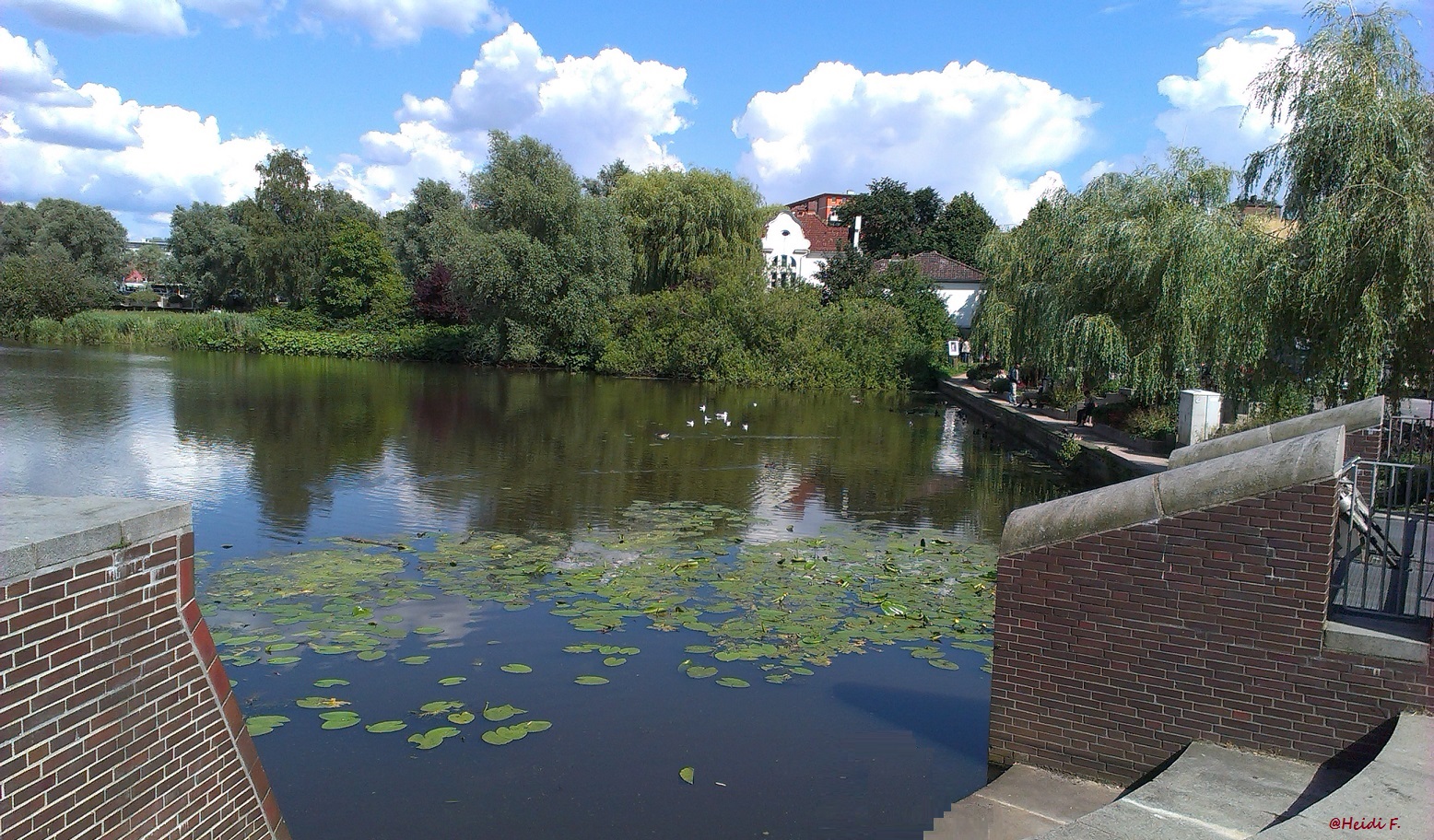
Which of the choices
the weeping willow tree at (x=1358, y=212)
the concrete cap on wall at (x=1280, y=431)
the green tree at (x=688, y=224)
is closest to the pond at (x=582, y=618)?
the concrete cap on wall at (x=1280, y=431)

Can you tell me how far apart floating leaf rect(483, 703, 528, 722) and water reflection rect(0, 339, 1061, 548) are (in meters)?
5.96

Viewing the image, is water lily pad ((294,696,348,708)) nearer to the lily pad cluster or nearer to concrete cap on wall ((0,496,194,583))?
the lily pad cluster

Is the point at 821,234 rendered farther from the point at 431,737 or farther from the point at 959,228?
the point at 431,737

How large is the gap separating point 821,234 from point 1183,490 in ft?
229

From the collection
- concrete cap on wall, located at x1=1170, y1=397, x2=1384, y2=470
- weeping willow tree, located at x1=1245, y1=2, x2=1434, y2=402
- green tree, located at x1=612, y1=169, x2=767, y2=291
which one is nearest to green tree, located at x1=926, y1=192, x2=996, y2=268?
green tree, located at x1=612, y1=169, x2=767, y2=291

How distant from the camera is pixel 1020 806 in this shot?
524 cm

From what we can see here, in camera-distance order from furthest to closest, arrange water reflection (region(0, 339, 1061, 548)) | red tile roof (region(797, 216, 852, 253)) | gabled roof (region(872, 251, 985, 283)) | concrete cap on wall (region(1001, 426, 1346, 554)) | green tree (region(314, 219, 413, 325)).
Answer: red tile roof (region(797, 216, 852, 253)) → gabled roof (region(872, 251, 985, 283)) → green tree (region(314, 219, 413, 325)) → water reflection (region(0, 339, 1061, 548)) → concrete cap on wall (region(1001, 426, 1346, 554))

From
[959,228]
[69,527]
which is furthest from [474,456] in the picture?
[959,228]

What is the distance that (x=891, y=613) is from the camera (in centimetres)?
932

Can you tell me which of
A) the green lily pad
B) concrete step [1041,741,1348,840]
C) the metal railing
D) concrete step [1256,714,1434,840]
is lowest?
the green lily pad

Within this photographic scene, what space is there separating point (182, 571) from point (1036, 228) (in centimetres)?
2971

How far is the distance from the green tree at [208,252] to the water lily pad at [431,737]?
64118mm

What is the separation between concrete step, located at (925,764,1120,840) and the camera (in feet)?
16.5

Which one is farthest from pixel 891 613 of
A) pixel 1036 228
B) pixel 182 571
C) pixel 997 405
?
pixel 1036 228
